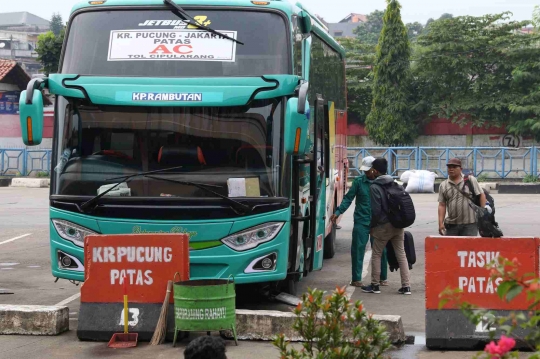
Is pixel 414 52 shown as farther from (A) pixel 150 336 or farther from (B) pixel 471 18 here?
(A) pixel 150 336

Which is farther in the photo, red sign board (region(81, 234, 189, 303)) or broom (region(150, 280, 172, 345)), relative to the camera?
red sign board (region(81, 234, 189, 303))

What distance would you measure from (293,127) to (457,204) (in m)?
2.69

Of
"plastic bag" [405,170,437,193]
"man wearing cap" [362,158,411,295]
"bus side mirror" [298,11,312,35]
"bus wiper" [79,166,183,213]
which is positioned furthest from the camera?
"plastic bag" [405,170,437,193]

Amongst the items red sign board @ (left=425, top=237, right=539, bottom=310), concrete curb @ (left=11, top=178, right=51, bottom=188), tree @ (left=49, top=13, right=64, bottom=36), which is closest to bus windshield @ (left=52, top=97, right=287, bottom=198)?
red sign board @ (left=425, top=237, right=539, bottom=310)

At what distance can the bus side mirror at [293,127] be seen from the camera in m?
8.65

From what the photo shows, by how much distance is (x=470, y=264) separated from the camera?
783cm

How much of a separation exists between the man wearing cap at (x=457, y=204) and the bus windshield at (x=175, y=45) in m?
2.52

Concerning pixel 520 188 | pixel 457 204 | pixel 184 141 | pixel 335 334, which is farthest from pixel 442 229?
pixel 520 188

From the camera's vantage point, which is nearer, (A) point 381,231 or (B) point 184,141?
(B) point 184,141

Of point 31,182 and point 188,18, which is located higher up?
point 188,18

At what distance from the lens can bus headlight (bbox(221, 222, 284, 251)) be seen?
351 inches

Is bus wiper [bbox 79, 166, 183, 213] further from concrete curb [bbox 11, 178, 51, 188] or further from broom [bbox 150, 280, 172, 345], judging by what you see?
concrete curb [bbox 11, 178, 51, 188]

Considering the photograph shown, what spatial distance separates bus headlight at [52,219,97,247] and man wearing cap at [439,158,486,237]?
13.3 feet

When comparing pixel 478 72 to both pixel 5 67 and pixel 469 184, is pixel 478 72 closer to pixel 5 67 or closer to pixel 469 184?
pixel 5 67
